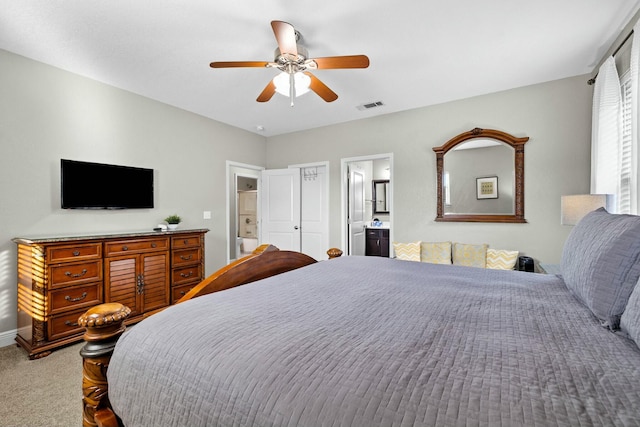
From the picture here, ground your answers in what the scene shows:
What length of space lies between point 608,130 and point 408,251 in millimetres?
2286

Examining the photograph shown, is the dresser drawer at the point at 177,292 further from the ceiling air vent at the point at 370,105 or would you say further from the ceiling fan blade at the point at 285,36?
the ceiling air vent at the point at 370,105

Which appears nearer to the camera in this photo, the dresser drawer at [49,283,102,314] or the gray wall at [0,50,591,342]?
the dresser drawer at [49,283,102,314]

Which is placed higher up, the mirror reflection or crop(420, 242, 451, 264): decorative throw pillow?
the mirror reflection

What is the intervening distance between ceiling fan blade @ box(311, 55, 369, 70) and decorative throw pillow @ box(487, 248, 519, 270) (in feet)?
8.76

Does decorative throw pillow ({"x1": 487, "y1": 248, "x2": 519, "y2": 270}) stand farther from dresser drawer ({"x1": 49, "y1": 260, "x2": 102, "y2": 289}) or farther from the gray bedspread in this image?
dresser drawer ({"x1": 49, "y1": 260, "x2": 102, "y2": 289})

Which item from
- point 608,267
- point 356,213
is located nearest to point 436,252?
point 356,213

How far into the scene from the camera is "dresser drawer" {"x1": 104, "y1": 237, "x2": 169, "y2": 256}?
293cm

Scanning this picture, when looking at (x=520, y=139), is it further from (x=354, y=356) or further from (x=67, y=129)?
(x=67, y=129)

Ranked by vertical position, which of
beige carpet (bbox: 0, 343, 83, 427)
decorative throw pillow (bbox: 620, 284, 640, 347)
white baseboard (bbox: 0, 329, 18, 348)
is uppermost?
decorative throw pillow (bbox: 620, 284, 640, 347)

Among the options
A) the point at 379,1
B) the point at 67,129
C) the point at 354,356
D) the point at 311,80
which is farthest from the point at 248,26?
the point at 354,356

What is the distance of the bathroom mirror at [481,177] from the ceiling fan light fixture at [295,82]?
2136 mm

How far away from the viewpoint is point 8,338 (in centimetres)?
270

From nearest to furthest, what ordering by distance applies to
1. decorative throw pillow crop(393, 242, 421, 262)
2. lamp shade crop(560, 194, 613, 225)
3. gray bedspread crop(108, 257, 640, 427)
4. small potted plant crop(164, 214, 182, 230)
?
1. gray bedspread crop(108, 257, 640, 427)
2. lamp shade crop(560, 194, 613, 225)
3. small potted plant crop(164, 214, 182, 230)
4. decorative throw pillow crop(393, 242, 421, 262)

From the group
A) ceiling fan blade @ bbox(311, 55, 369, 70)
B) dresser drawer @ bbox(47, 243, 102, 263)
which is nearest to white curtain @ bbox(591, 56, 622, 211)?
ceiling fan blade @ bbox(311, 55, 369, 70)
